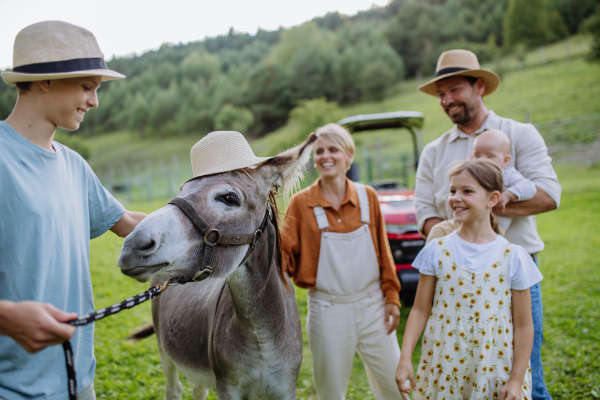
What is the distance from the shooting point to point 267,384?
219 cm

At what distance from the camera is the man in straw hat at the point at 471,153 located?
2.47 metres

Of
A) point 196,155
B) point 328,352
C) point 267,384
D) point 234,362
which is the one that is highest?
point 196,155

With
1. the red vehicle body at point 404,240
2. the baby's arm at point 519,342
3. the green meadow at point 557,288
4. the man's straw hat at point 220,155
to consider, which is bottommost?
the green meadow at point 557,288

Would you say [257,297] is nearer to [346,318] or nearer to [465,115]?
[346,318]

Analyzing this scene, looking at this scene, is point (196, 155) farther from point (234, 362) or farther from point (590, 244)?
point (590, 244)

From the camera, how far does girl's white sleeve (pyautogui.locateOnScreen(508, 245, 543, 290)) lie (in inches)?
80.0

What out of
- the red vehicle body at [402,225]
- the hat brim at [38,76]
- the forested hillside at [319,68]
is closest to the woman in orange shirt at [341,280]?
the hat brim at [38,76]

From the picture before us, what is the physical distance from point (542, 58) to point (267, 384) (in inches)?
1768

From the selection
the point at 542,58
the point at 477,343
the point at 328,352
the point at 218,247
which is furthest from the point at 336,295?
the point at 542,58

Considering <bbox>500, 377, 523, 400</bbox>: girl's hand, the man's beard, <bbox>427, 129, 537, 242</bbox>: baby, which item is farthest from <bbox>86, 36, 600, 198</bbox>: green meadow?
<bbox>500, 377, 523, 400</bbox>: girl's hand

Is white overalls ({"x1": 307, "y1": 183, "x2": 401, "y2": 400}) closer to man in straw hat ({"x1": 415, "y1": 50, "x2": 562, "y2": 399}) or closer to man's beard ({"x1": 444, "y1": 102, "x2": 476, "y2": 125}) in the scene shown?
man in straw hat ({"x1": 415, "y1": 50, "x2": 562, "y2": 399})

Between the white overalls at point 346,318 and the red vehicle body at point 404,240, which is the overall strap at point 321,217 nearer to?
the white overalls at point 346,318

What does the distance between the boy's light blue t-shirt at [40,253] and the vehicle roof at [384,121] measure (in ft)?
18.3

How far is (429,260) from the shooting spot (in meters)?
2.21
